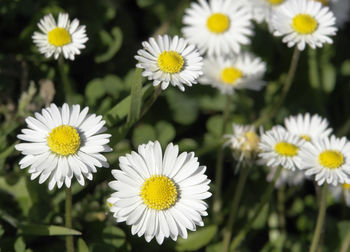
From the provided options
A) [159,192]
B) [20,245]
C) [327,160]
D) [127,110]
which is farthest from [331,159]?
[20,245]

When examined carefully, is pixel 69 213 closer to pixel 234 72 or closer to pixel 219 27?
pixel 234 72

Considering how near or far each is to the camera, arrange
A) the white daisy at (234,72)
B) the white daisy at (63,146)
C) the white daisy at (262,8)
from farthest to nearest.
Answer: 1. the white daisy at (262,8)
2. the white daisy at (234,72)
3. the white daisy at (63,146)

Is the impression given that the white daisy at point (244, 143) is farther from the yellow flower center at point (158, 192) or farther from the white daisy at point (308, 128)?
Result: the yellow flower center at point (158, 192)

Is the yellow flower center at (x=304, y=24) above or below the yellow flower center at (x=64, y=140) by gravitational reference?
above

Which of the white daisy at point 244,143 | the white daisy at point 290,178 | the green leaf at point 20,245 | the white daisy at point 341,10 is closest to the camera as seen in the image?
the green leaf at point 20,245

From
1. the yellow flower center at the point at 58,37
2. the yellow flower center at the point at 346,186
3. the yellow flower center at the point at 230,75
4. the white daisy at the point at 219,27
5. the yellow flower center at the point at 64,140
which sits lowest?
the yellow flower center at the point at 64,140

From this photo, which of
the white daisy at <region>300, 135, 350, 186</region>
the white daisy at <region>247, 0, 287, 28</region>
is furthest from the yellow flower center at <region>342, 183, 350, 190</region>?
the white daisy at <region>247, 0, 287, 28</region>

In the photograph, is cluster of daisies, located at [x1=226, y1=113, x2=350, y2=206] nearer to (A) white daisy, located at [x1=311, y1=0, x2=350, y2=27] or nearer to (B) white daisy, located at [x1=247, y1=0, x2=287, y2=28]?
(B) white daisy, located at [x1=247, y1=0, x2=287, y2=28]

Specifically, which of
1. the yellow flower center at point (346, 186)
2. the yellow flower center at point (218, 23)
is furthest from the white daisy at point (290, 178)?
the yellow flower center at point (218, 23)
